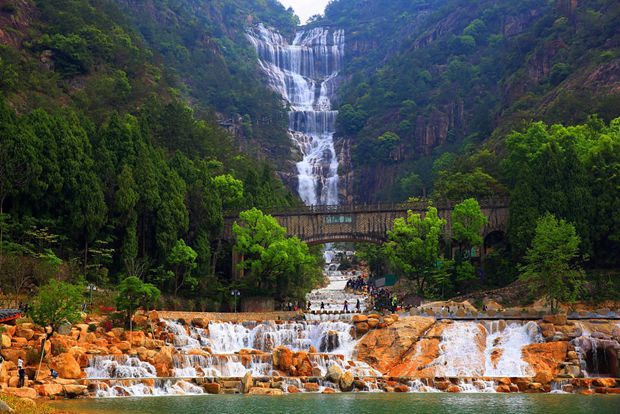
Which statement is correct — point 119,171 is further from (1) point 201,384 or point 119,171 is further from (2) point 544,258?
(2) point 544,258

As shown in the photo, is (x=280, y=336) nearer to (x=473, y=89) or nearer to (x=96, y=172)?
(x=96, y=172)

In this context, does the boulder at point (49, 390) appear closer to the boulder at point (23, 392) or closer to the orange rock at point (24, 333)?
the boulder at point (23, 392)

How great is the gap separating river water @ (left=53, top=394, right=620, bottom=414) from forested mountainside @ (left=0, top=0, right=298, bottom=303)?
1761 cm

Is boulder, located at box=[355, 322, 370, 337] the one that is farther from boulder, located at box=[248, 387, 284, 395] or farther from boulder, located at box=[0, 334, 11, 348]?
boulder, located at box=[0, 334, 11, 348]

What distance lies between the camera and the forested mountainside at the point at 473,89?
8931cm

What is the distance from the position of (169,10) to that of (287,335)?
4491 inches

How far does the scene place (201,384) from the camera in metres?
39.1

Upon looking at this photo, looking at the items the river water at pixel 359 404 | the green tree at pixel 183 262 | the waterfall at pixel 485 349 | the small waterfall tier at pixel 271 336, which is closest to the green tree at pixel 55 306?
the river water at pixel 359 404

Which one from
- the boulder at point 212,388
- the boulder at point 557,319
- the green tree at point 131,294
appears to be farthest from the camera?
the green tree at point 131,294

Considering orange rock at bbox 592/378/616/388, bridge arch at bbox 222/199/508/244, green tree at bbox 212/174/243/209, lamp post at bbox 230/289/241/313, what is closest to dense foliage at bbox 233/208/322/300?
lamp post at bbox 230/289/241/313

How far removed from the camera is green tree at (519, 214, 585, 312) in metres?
51.8

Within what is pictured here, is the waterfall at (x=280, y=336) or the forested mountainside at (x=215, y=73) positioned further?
the forested mountainside at (x=215, y=73)

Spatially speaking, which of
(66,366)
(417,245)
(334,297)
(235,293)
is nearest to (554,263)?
(417,245)

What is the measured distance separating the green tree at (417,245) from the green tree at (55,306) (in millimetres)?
29847
